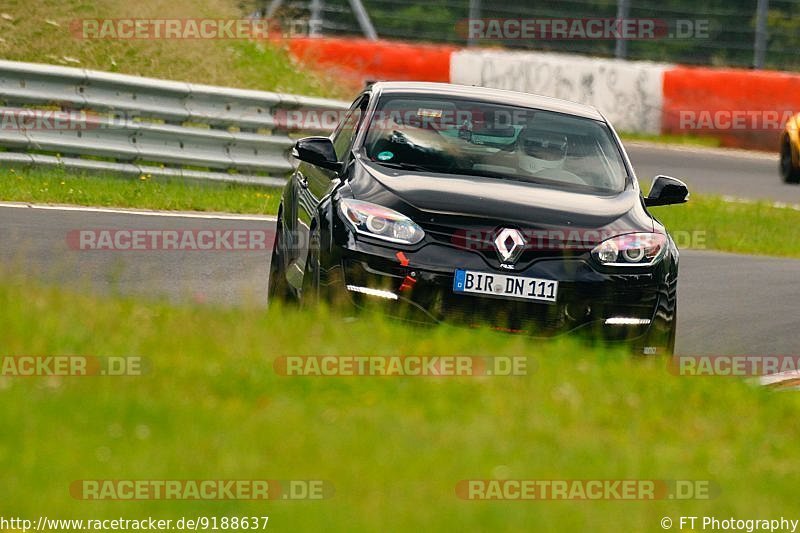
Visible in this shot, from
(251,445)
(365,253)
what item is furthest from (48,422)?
(365,253)

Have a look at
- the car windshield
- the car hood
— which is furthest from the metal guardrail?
the car hood

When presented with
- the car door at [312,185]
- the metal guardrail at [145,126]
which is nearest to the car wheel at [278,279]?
the car door at [312,185]

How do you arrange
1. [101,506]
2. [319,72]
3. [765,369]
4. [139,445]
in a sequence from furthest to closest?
[319,72] → [765,369] → [139,445] → [101,506]

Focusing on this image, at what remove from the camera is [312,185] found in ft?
31.0

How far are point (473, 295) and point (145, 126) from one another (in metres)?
9.02

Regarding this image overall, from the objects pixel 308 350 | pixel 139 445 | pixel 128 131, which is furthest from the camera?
pixel 128 131

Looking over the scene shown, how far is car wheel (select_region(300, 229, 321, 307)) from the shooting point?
27.4 feet

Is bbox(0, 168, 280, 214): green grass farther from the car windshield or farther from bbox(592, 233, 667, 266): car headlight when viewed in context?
bbox(592, 233, 667, 266): car headlight

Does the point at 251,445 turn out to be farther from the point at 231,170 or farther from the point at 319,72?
the point at 319,72

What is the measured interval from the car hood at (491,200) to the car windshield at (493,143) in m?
0.22

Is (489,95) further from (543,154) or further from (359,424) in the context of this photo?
(359,424)

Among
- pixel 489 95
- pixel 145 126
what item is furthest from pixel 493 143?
pixel 145 126

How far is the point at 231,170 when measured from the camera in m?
17.3

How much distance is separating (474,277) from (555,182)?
1.31 m
